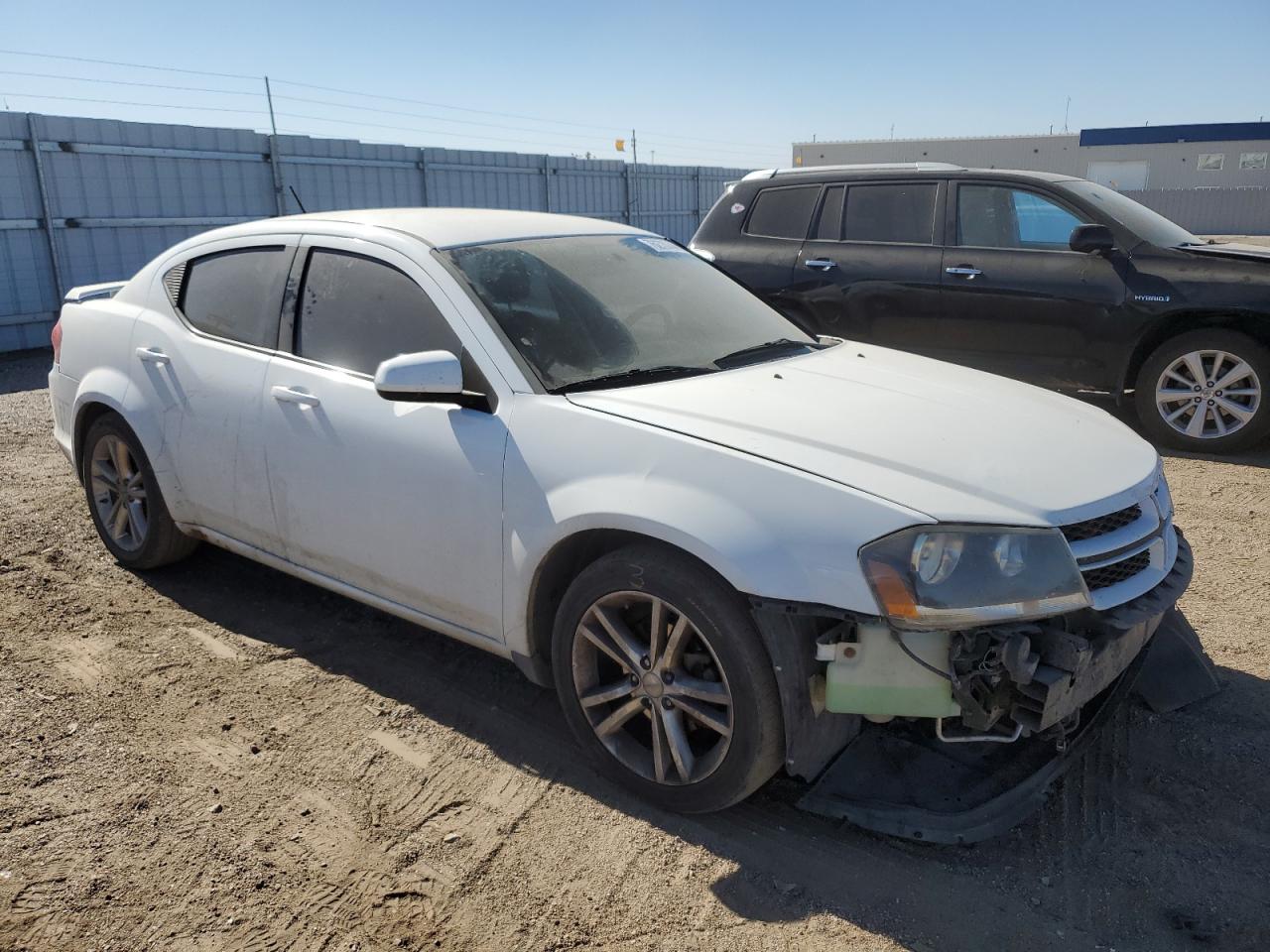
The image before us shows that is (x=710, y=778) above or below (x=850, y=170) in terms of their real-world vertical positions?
below

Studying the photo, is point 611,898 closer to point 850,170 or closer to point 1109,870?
point 1109,870

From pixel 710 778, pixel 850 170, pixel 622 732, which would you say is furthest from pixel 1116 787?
pixel 850 170

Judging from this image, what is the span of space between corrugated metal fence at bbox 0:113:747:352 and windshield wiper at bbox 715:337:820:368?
852 centimetres

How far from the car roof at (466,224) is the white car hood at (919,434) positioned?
97cm

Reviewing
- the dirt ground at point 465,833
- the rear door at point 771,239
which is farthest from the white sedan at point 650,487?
the rear door at point 771,239

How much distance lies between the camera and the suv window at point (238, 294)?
3.99 m

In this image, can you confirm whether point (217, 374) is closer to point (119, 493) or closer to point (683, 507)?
point (119, 493)

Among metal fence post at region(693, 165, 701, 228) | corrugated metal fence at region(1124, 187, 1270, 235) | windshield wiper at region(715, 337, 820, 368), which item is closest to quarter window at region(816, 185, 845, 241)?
windshield wiper at region(715, 337, 820, 368)

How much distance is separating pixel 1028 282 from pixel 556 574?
5236 mm

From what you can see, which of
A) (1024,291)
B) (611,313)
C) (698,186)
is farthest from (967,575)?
(698,186)

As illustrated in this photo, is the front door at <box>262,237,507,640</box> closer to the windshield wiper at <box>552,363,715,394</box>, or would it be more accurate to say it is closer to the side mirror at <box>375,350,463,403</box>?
the side mirror at <box>375,350,463,403</box>

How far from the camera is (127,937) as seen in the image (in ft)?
8.19

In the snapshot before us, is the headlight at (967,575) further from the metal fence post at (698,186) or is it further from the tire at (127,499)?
the metal fence post at (698,186)

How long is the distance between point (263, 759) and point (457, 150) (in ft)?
50.0
